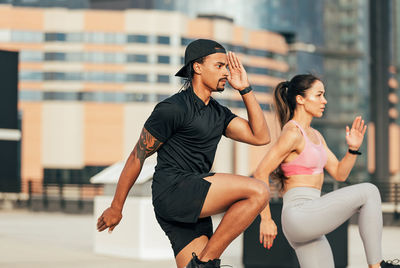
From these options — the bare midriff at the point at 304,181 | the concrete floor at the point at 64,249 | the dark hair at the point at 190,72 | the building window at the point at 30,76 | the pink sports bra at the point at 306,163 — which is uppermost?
the dark hair at the point at 190,72

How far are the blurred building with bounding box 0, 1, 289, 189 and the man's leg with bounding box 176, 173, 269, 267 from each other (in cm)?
8201

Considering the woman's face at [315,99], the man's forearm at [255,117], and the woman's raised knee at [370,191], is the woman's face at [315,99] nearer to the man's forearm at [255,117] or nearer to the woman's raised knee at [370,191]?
the woman's raised knee at [370,191]

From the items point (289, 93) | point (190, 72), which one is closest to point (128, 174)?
point (190, 72)

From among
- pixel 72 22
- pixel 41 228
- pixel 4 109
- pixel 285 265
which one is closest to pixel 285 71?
pixel 72 22

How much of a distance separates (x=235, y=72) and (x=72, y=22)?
84.6 meters

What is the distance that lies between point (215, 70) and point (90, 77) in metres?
85.4

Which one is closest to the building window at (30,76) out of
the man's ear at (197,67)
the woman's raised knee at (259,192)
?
the man's ear at (197,67)

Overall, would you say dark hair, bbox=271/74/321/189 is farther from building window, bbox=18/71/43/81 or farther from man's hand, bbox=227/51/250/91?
building window, bbox=18/71/43/81

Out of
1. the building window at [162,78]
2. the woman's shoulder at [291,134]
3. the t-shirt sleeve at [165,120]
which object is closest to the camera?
the t-shirt sleeve at [165,120]

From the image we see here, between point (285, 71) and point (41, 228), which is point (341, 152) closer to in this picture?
point (285, 71)

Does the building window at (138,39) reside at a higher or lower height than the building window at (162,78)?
higher

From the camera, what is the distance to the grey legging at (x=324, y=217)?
3.95 m

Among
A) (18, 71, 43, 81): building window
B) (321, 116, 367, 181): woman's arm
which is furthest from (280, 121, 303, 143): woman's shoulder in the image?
(18, 71, 43, 81): building window

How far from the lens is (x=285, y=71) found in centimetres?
10212
